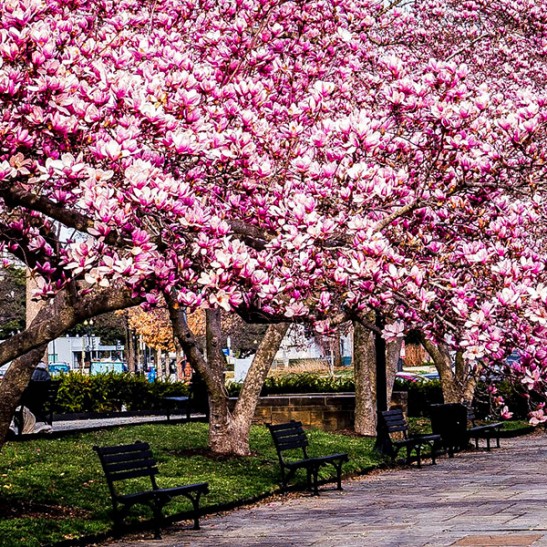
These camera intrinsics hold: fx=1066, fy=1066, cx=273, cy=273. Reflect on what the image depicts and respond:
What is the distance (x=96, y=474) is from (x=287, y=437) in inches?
112

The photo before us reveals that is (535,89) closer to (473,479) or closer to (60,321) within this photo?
(473,479)

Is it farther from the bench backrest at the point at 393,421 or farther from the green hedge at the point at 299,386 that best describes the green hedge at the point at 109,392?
the bench backrest at the point at 393,421

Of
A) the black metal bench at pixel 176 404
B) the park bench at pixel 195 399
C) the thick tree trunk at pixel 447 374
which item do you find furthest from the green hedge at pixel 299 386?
the thick tree trunk at pixel 447 374

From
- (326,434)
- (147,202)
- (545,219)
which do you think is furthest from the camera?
(326,434)

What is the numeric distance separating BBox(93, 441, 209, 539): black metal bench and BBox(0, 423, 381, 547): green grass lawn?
0.37m

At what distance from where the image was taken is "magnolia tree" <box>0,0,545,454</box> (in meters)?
6.91

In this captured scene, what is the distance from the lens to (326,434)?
2083 centimetres

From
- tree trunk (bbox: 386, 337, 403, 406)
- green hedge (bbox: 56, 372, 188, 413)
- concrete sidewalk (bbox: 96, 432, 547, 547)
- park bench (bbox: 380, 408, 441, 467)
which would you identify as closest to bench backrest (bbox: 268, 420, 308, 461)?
concrete sidewalk (bbox: 96, 432, 547, 547)

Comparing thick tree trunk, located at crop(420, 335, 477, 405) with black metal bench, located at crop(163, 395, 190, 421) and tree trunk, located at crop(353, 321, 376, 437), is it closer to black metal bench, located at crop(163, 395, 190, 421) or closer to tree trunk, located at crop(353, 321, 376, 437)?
tree trunk, located at crop(353, 321, 376, 437)

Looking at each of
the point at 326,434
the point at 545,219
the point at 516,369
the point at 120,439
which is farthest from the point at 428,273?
the point at 326,434

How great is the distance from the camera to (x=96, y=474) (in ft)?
47.3

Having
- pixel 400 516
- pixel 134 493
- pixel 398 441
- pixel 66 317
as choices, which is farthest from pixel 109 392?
pixel 66 317

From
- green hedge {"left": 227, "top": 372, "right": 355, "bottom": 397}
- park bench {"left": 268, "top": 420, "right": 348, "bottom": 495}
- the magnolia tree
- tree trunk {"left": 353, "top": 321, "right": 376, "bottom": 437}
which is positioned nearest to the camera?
the magnolia tree

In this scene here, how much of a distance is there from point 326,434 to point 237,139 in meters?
13.8
